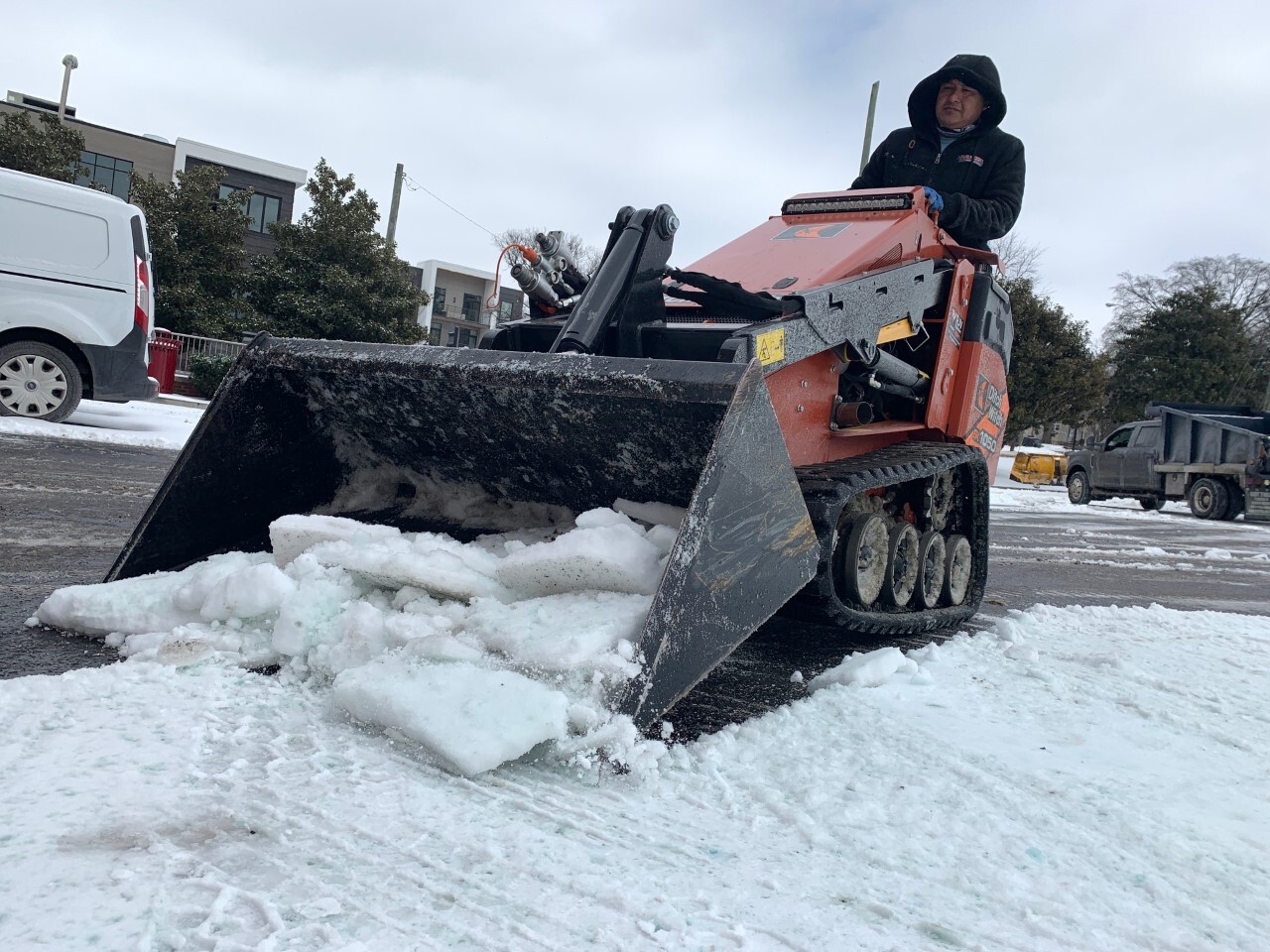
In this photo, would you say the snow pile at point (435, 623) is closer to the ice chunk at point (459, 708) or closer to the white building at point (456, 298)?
the ice chunk at point (459, 708)

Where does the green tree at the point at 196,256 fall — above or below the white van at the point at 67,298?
above

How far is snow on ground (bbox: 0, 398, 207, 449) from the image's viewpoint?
8656mm

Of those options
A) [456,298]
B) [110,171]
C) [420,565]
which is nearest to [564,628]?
[420,565]

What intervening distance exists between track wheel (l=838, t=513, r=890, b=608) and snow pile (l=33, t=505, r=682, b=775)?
98 centimetres

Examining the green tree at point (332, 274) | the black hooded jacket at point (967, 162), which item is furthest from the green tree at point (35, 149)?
the black hooded jacket at point (967, 162)

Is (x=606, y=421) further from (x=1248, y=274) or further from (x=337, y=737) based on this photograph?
(x=1248, y=274)

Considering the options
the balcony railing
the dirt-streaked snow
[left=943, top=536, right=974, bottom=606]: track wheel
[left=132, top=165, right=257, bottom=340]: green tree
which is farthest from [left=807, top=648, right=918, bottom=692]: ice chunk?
[left=132, top=165, right=257, bottom=340]: green tree

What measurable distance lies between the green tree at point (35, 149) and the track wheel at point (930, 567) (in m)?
24.9

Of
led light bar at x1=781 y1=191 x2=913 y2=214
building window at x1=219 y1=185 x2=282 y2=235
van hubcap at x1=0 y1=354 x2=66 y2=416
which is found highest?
building window at x1=219 y1=185 x2=282 y2=235

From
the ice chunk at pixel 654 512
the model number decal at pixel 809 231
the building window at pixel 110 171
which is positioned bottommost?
the ice chunk at pixel 654 512

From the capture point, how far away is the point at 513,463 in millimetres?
3232

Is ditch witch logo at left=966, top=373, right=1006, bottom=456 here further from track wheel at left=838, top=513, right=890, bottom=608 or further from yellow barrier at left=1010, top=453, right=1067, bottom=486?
yellow barrier at left=1010, top=453, right=1067, bottom=486

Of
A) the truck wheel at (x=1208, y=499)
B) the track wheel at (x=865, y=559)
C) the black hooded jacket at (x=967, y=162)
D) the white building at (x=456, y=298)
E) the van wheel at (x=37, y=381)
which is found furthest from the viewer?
the white building at (x=456, y=298)

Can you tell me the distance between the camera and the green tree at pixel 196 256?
22.1 m
